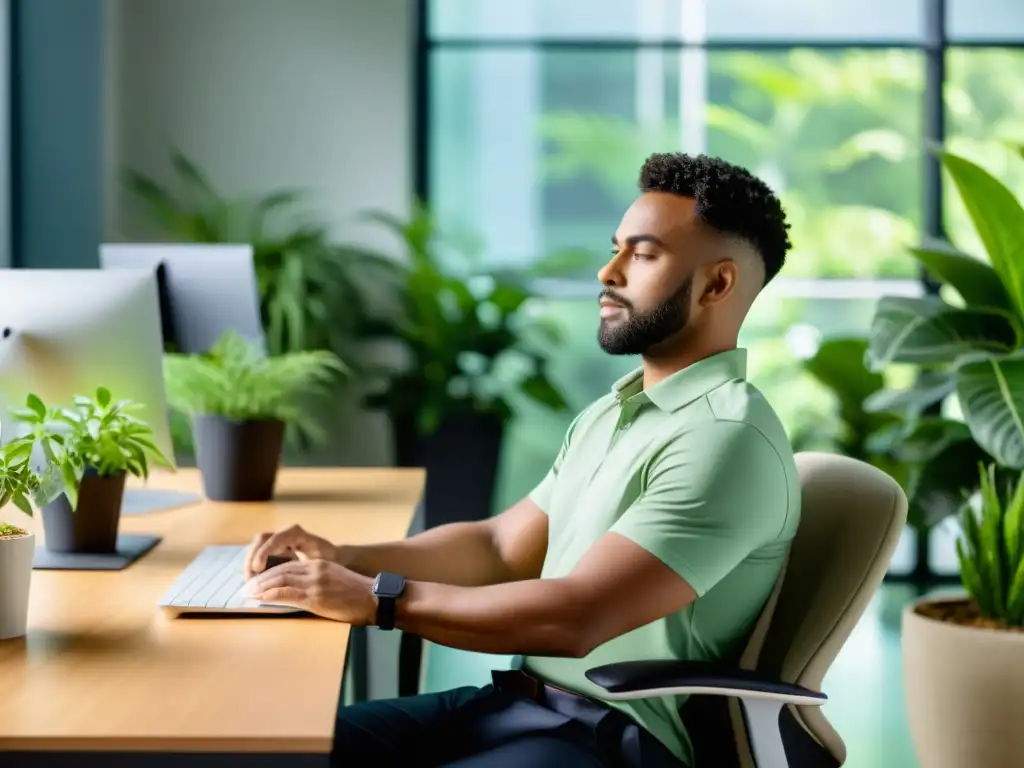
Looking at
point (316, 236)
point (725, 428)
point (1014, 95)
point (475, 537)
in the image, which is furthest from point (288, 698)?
point (1014, 95)

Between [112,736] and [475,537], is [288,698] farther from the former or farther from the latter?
[475,537]

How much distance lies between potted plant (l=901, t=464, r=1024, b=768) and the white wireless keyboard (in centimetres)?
160

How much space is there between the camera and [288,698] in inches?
50.3

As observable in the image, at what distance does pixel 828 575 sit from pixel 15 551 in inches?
39.7

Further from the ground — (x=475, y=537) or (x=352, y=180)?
(x=352, y=180)

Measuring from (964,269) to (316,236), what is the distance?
8.58 ft

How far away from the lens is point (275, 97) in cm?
516

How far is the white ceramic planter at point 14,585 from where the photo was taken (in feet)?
4.95

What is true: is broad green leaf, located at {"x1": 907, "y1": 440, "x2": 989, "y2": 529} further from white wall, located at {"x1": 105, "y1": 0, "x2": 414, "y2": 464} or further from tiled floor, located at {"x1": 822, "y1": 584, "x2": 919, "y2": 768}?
white wall, located at {"x1": 105, "y1": 0, "x2": 414, "y2": 464}

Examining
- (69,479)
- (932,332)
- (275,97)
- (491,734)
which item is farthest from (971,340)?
(275,97)

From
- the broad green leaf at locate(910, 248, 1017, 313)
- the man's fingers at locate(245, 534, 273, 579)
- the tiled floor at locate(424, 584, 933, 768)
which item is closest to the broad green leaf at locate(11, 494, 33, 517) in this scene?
the man's fingers at locate(245, 534, 273, 579)

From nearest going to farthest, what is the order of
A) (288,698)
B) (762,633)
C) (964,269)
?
(288,698) < (762,633) < (964,269)

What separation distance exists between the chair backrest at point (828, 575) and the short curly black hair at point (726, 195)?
13.8 inches

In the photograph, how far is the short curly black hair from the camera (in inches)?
70.2
